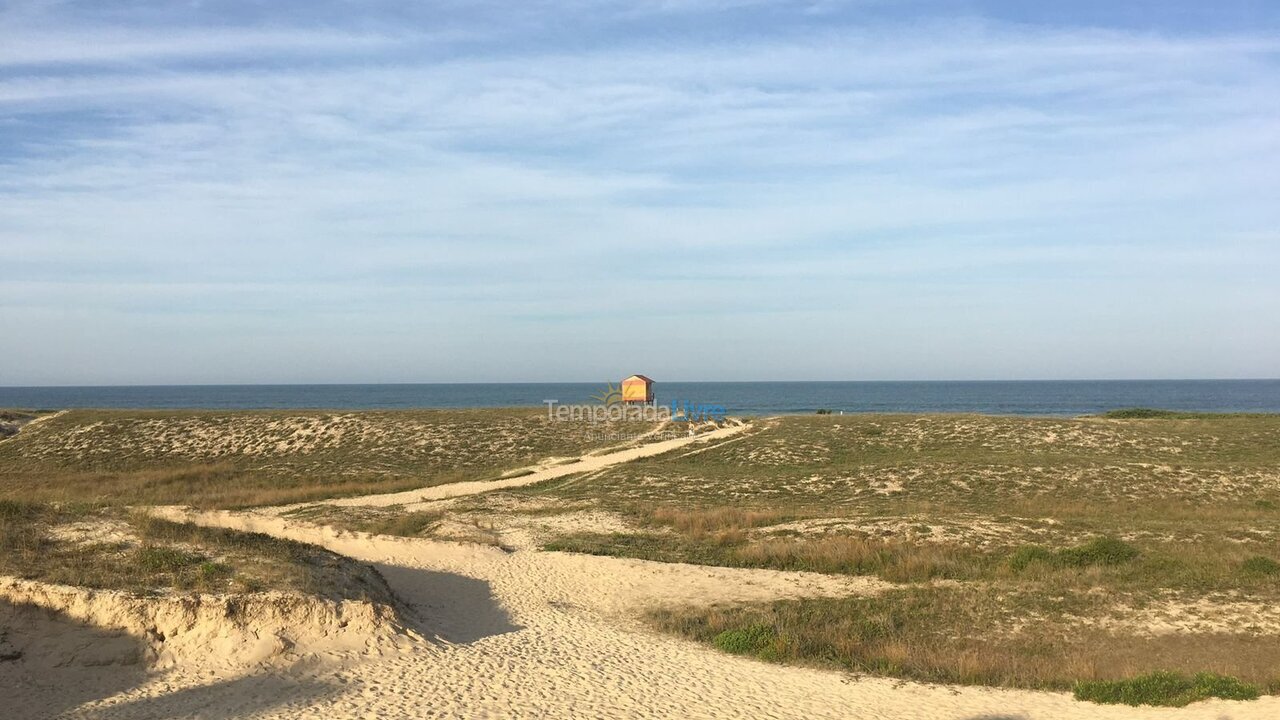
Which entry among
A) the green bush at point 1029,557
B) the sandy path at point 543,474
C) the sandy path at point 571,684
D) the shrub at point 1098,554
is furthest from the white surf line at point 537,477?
the shrub at point 1098,554

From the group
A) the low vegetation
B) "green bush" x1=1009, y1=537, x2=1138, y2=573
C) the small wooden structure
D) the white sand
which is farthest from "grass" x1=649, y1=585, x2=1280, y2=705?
the small wooden structure

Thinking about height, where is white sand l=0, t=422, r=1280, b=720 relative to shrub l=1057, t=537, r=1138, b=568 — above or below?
below

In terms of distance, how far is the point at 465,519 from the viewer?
27328mm

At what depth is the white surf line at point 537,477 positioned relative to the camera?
3462 cm

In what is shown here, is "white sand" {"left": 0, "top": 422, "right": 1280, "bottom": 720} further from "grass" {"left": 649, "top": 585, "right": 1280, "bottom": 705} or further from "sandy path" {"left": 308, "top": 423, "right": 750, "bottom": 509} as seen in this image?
"sandy path" {"left": 308, "top": 423, "right": 750, "bottom": 509}

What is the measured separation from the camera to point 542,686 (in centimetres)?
1273

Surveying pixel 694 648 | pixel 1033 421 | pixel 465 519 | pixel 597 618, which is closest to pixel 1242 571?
pixel 694 648

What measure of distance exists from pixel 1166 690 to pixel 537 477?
32.4 m

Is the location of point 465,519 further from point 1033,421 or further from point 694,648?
point 1033,421

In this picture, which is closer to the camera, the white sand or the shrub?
the white sand

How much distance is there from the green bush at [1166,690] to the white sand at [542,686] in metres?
0.20

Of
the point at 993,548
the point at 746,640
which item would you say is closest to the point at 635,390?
the point at 993,548

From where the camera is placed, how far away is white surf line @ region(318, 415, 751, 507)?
3462 cm

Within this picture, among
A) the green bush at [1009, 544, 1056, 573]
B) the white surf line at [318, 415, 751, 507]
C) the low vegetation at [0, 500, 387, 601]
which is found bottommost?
the white surf line at [318, 415, 751, 507]
